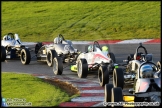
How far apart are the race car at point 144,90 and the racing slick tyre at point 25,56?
7.95m

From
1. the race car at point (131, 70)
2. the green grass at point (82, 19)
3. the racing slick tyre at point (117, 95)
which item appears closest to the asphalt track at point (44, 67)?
the race car at point (131, 70)

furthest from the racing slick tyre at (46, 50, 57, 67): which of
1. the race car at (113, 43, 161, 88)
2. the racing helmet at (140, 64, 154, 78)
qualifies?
the racing helmet at (140, 64, 154, 78)

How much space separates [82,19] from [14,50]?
17.6m

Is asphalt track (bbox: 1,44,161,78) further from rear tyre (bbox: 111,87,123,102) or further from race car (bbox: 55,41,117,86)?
rear tyre (bbox: 111,87,123,102)

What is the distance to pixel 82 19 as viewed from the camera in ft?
134

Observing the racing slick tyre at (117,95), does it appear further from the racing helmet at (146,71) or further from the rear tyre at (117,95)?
the racing helmet at (146,71)

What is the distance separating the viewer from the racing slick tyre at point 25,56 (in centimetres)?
2216

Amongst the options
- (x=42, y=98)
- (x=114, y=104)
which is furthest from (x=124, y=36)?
(x=114, y=104)

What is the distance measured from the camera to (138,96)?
521 inches

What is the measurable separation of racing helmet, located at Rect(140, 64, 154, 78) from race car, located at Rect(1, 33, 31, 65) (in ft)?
28.2

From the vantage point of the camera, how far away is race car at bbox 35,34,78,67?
21.1m

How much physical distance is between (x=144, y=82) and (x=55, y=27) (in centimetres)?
2596

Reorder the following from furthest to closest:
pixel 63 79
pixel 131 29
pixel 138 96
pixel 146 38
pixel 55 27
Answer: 1. pixel 55 27
2. pixel 131 29
3. pixel 146 38
4. pixel 63 79
5. pixel 138 96

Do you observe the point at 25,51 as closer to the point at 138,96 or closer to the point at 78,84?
the point at 78,84
